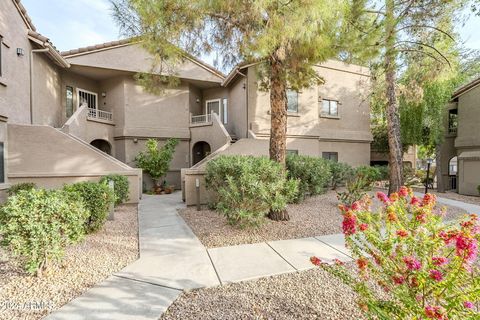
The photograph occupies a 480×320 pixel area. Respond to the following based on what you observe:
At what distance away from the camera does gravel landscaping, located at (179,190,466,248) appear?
6.08 metres

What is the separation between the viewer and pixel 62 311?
3219 mm

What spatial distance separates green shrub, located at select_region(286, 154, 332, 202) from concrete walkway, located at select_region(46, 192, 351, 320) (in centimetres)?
423

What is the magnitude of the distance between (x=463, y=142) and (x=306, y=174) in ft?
41.5

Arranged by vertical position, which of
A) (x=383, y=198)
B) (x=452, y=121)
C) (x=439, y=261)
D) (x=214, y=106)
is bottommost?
(x=439, y=261)

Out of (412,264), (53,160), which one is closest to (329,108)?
(412,264)

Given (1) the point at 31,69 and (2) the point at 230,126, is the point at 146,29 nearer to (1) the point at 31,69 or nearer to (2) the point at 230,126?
(1) the point at 31,69

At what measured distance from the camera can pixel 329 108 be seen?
1753cm

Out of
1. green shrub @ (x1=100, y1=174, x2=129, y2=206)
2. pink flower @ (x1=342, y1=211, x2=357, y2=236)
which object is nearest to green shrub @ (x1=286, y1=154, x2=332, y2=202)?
green shrub @ (x1=100, y1=174, x2=129, y2=206)

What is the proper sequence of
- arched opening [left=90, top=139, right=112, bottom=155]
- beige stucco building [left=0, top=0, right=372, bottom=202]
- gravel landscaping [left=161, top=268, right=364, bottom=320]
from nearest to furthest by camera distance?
gravel landscaping [left=161, top=268, right=364, bottom=320] → beige stucco building [left=0, top=0, right=372, bottom=202] → arched opening [left=90, top=139, right=112, bottom=155]

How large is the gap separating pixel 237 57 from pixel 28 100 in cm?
1011

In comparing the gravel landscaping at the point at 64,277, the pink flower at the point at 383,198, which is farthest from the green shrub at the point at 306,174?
the gravel landscaping at the point at 64,277

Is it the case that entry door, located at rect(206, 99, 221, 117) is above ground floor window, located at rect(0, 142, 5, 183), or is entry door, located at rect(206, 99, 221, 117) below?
above

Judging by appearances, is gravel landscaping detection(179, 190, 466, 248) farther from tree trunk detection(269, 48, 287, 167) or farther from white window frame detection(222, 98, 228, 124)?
white window frame detection(222, 98, 228, 124)

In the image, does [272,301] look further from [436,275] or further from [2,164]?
[2,164]
